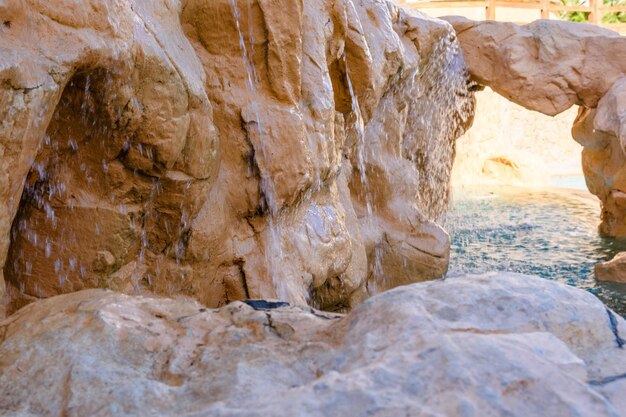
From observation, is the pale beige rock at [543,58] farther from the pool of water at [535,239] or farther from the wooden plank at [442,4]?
the wooden plank at [442,4]

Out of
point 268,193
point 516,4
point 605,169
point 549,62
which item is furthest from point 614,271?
point 516,4

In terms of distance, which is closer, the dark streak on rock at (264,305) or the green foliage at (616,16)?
the dark streak on rock at (264,305)

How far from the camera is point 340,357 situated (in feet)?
5.98

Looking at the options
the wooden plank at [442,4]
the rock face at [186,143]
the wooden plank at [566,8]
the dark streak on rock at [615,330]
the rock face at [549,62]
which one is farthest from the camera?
the wooden plank at [566,8]

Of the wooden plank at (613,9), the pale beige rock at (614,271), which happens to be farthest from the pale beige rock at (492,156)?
the pale beige rock at (614,271)

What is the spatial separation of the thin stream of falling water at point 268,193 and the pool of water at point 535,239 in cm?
385

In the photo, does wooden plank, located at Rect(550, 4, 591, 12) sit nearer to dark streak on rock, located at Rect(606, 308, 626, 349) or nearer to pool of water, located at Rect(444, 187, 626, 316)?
pool of water, located at Rect(444, 187, 626, 316)

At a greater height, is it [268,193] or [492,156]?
[268,193]

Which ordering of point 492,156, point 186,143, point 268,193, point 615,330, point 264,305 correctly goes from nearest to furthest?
point 615,330 → point 264,305 → point 186,143 → point 268,193 → point 492,156

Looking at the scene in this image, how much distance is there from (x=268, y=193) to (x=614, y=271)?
4968 millimetres

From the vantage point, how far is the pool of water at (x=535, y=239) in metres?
8.05

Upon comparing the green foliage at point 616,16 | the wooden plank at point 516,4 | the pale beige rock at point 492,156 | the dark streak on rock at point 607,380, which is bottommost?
the pale beige rock at point 492,156

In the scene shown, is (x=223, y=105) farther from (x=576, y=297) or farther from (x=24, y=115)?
(x=576, y=297)

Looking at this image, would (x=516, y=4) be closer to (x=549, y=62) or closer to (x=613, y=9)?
(x=613, y=9)
